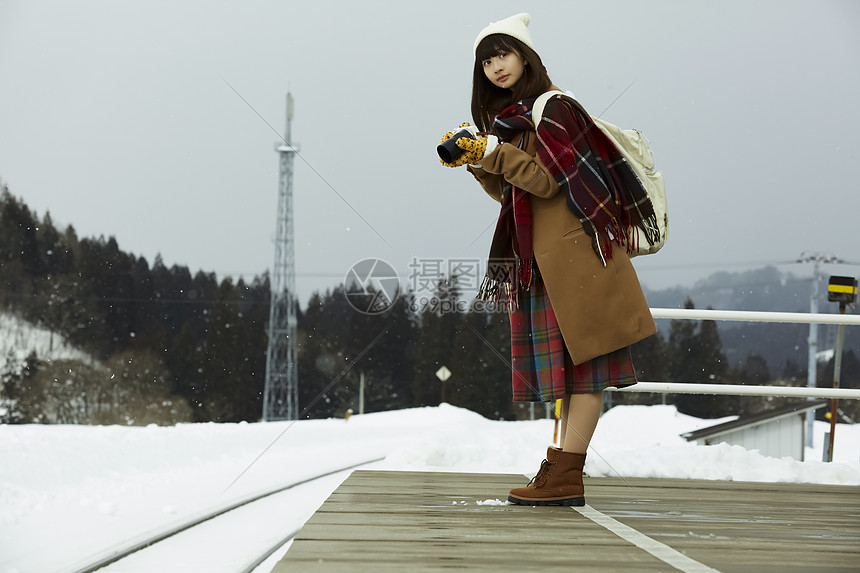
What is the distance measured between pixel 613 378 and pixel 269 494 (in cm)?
289

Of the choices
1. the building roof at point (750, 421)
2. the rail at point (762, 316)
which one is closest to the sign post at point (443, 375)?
the building roof at point (750, 421)

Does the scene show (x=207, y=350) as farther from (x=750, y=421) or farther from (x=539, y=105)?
(x=539, y=105)

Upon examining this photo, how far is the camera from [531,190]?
1604 mm

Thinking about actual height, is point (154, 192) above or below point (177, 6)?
below

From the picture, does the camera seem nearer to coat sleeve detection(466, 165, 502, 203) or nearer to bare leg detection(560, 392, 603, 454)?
coat sleeve detection(466, 165, 502, 203)

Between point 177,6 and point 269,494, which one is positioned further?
point 177,6

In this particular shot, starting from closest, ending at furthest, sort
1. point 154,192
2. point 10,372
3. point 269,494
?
point 269,494, point 10,372, point 154,192

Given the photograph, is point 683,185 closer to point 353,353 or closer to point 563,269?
point 353,353

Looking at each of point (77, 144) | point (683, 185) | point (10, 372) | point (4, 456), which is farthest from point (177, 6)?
point (4, 456)

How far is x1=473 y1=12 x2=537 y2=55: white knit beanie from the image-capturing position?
175 cm

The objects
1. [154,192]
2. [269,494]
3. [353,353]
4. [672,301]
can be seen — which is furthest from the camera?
[154,192]

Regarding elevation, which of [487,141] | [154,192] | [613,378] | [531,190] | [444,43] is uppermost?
[444,43]

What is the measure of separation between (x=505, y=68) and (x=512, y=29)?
3.9 inches

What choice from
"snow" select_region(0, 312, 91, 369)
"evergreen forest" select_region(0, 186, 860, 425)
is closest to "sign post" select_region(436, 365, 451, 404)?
"evergreen forest" select_region(0, 186, 860, 425)
